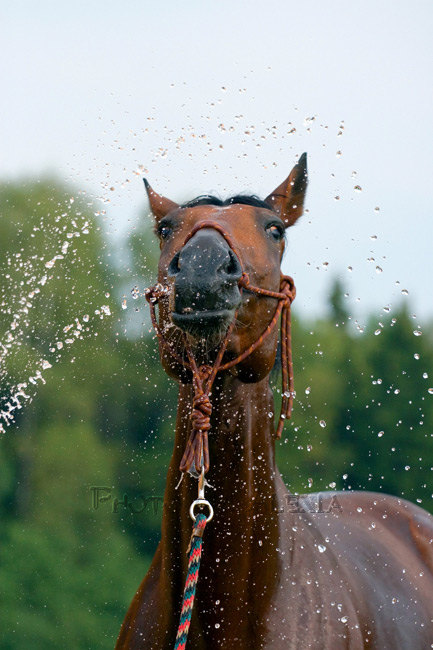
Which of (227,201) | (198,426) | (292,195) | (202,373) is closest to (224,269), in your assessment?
(202,373)

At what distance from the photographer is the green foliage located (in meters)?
22.9

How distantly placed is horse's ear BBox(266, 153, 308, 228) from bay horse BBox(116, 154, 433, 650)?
221 mm

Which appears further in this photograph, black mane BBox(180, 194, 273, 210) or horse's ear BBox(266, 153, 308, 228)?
horse's ear BBox(266, 153, 308, 228)

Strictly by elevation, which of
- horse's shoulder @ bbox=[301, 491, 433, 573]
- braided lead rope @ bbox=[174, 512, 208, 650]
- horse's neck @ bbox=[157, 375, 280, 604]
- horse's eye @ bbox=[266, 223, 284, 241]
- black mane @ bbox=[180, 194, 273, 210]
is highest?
black mane @ bbox=[180, 194, 273, 210]

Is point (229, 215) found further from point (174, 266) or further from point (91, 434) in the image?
point (91, 434)

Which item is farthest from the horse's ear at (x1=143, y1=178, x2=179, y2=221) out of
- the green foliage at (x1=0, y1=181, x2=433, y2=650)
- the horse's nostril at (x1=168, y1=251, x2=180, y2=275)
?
the green foliage at (x1=0, y1=181, x2=433, y2=650)

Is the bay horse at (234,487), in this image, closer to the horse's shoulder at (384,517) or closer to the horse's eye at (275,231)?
the horse's eye at (275,231)

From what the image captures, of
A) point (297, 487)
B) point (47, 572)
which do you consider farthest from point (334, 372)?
point (47, 572)

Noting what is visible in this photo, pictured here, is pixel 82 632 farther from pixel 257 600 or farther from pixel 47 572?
pixel 257 600

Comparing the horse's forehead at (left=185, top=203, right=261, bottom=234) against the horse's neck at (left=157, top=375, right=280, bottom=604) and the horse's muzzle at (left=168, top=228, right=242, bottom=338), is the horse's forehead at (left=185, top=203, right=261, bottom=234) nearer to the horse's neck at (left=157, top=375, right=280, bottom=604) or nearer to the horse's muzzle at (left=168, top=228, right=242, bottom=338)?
the horse's muzzle at (left=168, top=228, right=242, bottom=338)

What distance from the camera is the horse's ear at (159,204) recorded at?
4273 mm

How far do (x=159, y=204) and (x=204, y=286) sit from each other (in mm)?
1227

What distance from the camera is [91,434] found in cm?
2711

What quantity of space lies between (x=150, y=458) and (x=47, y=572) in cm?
415
